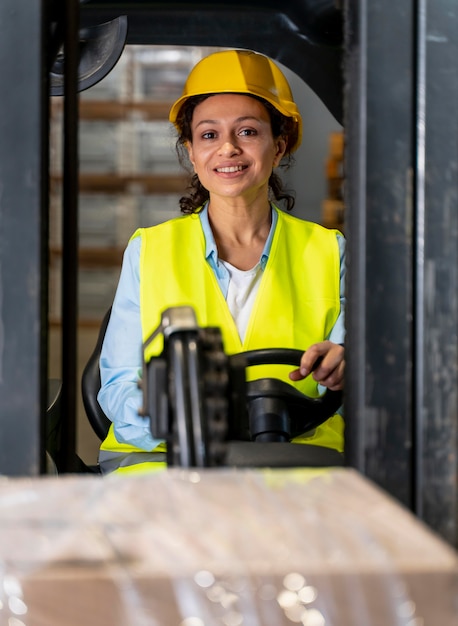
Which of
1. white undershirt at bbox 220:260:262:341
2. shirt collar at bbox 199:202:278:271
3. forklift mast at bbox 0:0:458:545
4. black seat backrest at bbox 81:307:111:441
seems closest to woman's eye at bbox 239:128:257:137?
shirt collar at bbox 199:202:278:271

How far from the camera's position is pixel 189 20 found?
88.7 inches

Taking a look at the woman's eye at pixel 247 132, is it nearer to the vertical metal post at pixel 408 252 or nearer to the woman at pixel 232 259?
the woman at pixel 232 259

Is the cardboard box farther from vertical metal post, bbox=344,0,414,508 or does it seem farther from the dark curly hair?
the dark curly hair

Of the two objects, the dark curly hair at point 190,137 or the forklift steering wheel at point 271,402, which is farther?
the dark curly hair at point 190,137

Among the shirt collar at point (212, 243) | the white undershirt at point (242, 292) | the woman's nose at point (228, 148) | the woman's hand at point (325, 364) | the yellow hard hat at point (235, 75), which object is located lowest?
the woman's hand at point (325, 364)

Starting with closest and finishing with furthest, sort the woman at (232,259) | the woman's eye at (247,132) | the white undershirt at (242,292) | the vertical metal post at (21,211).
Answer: the vertical metal post at (21,211)
the woman at (232,259)
the white undershirt at (242,292)
the woman's eye at (247,132)

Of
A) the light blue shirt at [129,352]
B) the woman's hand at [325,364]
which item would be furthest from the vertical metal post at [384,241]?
the light blue shirt at [129,352]

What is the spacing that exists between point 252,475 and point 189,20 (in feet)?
4.72

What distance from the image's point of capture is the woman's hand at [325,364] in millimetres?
1877

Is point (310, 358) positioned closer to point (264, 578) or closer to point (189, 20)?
point (189, 20)

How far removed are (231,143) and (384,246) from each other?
52.8 inches

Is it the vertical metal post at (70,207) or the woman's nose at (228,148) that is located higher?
the woman's nose at (228,148)

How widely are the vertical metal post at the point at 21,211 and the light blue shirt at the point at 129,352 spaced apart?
89 centimetres

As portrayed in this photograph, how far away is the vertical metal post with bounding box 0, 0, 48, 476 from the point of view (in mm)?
1336
